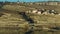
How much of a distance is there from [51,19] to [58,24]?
256 centimetres

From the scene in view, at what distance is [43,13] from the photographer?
→ 35.8m

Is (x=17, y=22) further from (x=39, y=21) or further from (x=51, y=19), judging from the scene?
(x=51, y=19)

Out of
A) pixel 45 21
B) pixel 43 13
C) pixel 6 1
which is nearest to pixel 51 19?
pixel 45 21

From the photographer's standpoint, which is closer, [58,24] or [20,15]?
[58,24]

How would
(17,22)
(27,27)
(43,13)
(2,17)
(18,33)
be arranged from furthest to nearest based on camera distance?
1. (43,13)
2. (2,17)
3. (17,22)
4. (27,27)
5. (18,33)

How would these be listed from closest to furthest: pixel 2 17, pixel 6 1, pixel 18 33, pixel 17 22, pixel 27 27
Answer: pixel 18 33
pixel 27 27
pixel 17 22
pixel 2 17
pixel 6 1

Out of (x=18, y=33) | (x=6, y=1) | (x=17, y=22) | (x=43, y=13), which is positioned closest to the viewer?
(x=18, y=33)

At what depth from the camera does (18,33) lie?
24297 millimetres

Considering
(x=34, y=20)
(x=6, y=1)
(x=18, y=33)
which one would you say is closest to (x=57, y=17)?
(x=34, y=20)

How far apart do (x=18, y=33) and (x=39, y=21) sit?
6837 mm

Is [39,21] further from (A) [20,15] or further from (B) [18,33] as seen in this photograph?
(B) [18,33]

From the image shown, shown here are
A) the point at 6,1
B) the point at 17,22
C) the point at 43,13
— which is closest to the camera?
the point at 17,22

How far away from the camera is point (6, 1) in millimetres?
49656

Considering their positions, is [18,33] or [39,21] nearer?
[18,33]
